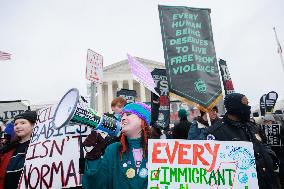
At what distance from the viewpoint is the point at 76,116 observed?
8.05ft

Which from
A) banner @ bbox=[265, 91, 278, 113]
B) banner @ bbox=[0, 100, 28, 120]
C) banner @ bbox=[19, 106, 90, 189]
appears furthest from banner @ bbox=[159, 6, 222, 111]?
banner @ bbox=[0, 100, 28, 120]

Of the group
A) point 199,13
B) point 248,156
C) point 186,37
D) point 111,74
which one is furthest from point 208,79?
point 111,74

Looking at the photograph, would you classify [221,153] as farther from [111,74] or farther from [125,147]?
→ [111,74]

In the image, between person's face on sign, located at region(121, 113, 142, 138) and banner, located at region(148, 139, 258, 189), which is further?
person's face on sign, located at region(121, 113, 142, 138)

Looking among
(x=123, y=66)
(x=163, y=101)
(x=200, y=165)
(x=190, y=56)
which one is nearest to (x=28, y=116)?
(x=190, y=56)

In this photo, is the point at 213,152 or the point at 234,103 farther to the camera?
the point at 234,103

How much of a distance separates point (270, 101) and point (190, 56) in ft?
18.2

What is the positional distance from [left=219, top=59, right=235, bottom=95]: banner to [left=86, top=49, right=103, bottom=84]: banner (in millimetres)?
3862

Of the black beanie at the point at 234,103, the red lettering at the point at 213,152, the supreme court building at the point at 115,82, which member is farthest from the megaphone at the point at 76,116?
the supreme court building at the point at 115,82

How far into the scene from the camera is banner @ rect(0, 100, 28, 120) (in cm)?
952

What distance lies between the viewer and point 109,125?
108 inches

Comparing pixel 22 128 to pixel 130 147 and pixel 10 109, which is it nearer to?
pixel 130 147

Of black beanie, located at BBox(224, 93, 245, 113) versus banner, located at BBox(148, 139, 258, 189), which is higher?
black beanie, located at BBox(224, 93, 245, 113)

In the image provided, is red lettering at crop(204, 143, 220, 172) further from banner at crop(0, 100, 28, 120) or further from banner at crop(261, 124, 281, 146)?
banner at crop(0, 100, 28, 120)
